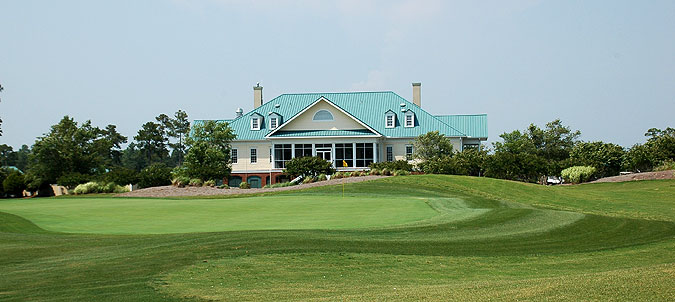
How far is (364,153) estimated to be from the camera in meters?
52.2

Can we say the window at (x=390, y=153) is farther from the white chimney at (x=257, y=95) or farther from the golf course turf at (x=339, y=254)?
the golf course turf at (x=339, y=254)

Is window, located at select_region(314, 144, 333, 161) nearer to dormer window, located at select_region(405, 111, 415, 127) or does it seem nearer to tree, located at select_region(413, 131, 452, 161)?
dormer window, located at select_region(405, 111, 415, 127)

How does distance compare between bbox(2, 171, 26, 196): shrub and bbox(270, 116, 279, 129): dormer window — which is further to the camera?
bbox(270, 116, 279, 129): dormer window

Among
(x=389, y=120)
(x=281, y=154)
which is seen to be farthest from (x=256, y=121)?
(x=389, y=120)

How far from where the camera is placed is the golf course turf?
9.11 meters

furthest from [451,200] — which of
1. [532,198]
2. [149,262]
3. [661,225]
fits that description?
[149,262]

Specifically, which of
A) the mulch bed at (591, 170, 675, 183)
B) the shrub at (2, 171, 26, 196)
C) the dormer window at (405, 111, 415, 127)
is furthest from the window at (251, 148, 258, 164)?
the mulch bed at (591, 170, 675, 183)

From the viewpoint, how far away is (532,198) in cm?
2997

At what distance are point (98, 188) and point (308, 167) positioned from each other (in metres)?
14.3

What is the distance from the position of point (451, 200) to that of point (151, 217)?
1232 cm

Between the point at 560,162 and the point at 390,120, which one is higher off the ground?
the point at 390,120

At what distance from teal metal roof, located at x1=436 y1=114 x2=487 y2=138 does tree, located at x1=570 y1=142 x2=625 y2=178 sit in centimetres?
1124

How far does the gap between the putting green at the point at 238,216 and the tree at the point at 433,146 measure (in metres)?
22.1

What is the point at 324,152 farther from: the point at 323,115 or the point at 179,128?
the point at 179,128
